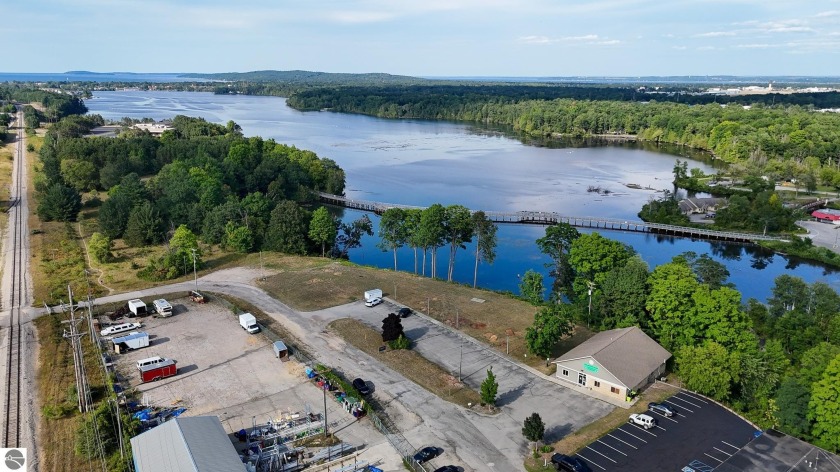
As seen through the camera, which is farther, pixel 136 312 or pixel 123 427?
pixel 136 312

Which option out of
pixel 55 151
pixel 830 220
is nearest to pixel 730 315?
pixel 830 220

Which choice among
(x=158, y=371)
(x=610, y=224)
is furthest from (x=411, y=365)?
(x=610, y=224)

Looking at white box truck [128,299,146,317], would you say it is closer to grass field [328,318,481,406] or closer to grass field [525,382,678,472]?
grass field [328,318,481,406]

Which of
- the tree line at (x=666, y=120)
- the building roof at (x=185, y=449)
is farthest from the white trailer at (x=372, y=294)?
the tree line at (x=666, y=120)

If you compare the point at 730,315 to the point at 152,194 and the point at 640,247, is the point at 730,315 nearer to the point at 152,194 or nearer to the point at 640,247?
the point at 640,247

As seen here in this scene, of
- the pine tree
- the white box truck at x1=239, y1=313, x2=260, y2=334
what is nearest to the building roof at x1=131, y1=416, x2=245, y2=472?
the pine tree
